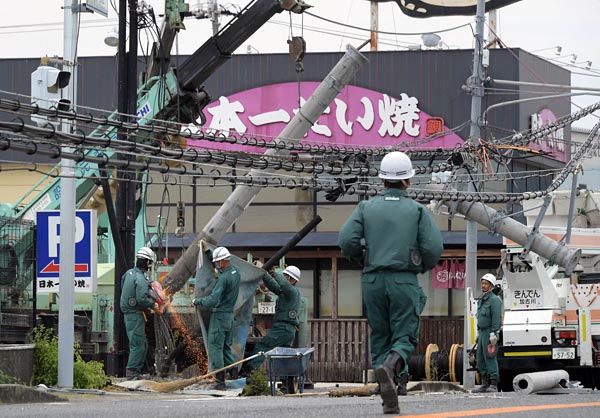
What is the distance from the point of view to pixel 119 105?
20.2 meters

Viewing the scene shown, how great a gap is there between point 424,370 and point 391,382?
16.0m

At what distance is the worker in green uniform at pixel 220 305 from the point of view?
17344mm

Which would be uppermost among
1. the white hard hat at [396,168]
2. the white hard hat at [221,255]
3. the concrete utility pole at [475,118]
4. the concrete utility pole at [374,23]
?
the concrete utility pole at [374,23]

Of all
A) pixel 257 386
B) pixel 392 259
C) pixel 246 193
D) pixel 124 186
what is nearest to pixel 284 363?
pixel 257 386

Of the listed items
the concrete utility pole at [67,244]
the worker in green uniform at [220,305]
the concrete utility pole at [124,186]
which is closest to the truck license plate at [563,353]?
the worker in green uniform at [220,305]

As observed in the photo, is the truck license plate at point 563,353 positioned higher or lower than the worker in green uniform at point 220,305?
lower

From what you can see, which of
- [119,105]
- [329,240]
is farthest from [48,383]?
[329,240]

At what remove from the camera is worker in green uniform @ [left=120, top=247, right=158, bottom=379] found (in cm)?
1867

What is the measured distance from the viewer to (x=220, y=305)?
17.5 meters

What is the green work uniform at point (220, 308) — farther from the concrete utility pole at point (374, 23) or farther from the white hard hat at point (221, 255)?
the concrete utility pole at point (374, 23)

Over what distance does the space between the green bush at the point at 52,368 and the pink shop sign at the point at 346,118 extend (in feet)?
68.1

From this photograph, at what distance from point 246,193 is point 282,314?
9.83 feet

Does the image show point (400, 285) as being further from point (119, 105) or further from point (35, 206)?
point (35, 206)

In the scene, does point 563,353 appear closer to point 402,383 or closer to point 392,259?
point 402,383
